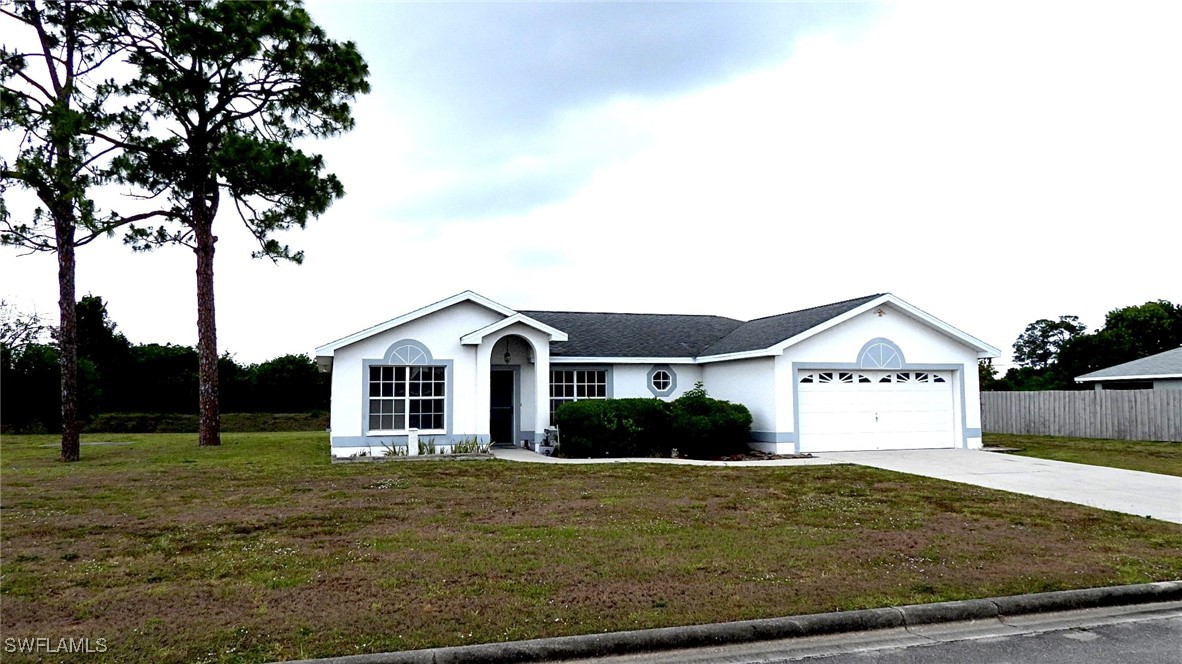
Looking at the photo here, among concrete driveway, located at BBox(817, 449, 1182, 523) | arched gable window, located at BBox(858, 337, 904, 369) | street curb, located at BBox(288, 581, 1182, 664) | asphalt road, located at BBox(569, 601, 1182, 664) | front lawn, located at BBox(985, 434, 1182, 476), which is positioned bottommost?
front lawn, located at BBox(985, 434, 1182, 476)

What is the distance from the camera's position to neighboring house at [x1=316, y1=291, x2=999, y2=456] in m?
18.5

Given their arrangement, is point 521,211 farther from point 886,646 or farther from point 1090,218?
point 886,646

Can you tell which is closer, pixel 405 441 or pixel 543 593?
pixel 543 593

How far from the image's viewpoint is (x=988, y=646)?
529 cm

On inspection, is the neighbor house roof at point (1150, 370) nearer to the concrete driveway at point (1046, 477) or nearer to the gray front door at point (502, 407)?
the concrete driveway at point (1046, 477)

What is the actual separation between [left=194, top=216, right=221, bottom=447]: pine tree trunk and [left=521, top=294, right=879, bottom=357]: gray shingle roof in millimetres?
9418

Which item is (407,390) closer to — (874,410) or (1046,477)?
(874,410)

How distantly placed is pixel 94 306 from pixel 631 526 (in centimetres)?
4557

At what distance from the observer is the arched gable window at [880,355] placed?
773 inches

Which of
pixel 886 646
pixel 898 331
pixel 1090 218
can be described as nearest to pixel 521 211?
pixel 898 331

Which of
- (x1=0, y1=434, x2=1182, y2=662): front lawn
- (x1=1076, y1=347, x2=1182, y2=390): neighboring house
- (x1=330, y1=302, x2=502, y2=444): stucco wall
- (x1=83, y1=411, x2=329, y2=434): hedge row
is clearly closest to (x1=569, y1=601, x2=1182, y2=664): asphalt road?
(x1=0, y1=434, x2=1182, y2=662): front lawn

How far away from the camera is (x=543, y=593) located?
19.8ft

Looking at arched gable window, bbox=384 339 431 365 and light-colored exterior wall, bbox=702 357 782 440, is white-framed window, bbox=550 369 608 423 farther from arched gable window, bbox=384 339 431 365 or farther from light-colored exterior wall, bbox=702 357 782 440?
arched gable window, bbox=384 339 431 365

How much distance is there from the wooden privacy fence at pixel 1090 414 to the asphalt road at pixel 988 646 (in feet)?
68.3
